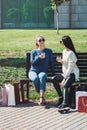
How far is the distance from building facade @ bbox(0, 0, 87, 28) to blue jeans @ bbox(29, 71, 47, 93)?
4322cm

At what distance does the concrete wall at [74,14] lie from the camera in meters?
53.1

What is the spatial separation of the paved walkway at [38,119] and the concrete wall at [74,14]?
142 ft

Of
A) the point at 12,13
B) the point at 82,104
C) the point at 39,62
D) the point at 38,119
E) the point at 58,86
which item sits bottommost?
the point at 12,13

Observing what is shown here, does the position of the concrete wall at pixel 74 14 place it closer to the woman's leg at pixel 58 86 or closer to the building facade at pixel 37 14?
the building facade at pixel 37 14

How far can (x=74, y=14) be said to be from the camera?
53812 millimetres

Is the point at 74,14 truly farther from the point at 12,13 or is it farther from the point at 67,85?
the point at 67,85

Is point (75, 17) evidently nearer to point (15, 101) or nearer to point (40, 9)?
point (40, 9)

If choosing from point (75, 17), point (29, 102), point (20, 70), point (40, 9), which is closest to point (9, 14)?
point (40, 9)

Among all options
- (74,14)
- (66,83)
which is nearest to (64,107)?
(66,83)

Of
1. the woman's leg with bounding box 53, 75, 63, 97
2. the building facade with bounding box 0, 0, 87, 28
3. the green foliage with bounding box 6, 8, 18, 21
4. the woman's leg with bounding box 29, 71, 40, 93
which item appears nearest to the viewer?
the woman's leg with bounding box 53, 75, 63, 97

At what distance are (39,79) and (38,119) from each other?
1.42 m

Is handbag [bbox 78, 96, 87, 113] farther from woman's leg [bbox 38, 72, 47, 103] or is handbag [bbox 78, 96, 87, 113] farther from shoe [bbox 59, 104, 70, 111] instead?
woman's leg [bbox 38, 72, 47, 103]

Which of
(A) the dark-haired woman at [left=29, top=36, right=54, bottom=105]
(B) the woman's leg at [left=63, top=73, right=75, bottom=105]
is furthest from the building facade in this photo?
(B) the woman's leg at [left=63, top=73, right=75, bottom=105]

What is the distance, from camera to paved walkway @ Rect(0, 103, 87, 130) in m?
8.36
